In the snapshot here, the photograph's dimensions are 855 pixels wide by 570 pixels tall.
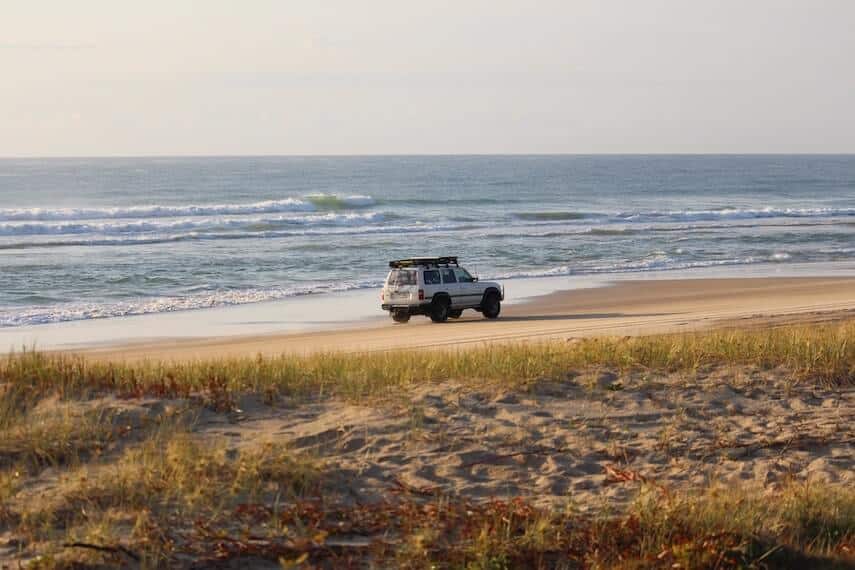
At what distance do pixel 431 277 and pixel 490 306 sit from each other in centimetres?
180

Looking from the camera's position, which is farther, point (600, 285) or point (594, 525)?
point (600, 285)

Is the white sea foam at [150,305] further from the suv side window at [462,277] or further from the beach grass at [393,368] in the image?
the beach grass at [393,368]

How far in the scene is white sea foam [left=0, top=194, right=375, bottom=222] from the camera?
7024 cm

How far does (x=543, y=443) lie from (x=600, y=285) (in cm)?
2583

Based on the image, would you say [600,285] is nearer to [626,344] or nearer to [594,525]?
[626,344]

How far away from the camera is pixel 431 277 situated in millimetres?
27609

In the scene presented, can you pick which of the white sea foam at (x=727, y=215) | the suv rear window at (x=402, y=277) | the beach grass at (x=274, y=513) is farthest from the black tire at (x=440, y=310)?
→ the white sea foam at (x=727, y=215)

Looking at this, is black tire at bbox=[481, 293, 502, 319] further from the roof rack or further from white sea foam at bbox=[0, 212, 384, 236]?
white sea foam at bbox=[0, 212, 384, 236]

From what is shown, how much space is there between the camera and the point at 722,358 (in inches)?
518

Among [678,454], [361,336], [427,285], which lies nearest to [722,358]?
[678,454]

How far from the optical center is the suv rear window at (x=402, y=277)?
27.3m

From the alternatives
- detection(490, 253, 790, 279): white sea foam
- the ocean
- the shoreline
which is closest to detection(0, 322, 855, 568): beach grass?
the shoreline

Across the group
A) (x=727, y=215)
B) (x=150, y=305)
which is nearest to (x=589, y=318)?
(x=150, y=305)

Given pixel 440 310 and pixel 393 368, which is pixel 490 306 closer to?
pixel 440 310
